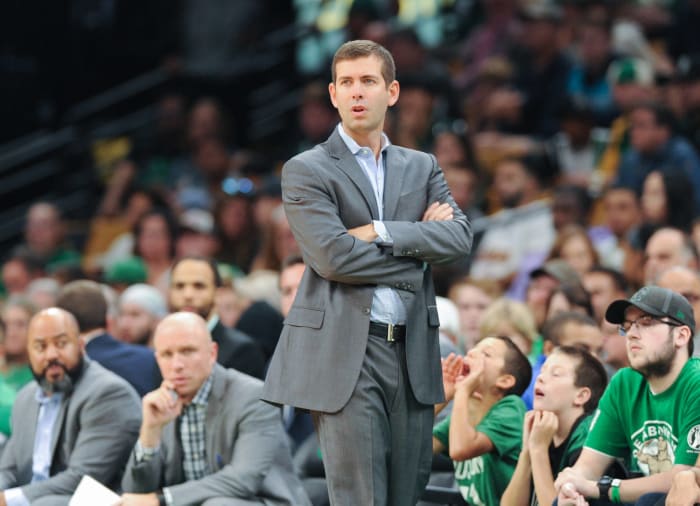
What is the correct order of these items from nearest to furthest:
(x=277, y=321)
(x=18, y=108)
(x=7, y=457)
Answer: (x=7, y=457) < (x=277, y=321) < (x=18, y=108)

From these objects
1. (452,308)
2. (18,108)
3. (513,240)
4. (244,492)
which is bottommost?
(244,492)

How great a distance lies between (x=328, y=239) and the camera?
4.39 m

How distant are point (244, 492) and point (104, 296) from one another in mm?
1701

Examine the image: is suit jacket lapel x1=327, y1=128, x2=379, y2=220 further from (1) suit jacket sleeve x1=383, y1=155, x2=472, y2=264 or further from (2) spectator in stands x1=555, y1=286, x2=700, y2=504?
(2) spectator in stands x1=555, y1=286, x2=700, y2=504

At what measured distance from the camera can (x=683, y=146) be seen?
940cm

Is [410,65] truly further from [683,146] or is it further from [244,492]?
[244,492]

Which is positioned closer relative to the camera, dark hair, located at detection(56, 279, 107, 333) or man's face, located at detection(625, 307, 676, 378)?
man's face, located at detection(625, 307, 676, 378)

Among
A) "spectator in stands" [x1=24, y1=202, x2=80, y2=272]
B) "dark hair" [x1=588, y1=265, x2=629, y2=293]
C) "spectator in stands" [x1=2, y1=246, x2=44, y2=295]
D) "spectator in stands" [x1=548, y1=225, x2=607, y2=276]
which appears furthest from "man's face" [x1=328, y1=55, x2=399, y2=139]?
"spectator in stands" [x1=24, y1=202, x2=80, y2=272]

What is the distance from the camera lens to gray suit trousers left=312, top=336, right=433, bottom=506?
14.3 ft

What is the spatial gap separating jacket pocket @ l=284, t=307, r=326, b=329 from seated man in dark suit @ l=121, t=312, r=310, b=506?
1466 mm

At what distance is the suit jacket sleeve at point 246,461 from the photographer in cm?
581

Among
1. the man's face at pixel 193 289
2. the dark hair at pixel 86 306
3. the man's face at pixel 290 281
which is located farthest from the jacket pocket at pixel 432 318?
the dark hair at pixel 86 306

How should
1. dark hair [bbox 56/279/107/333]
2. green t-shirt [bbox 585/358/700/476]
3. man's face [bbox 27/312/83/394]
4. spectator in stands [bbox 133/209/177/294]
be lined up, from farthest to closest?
spectator in stands [bbox 133/209/177/294]
dark hair [bbox 56/279/107/333]
man's face [bbox 27/312/83/394]
green t-shirt [bbox 585/358/700/476]

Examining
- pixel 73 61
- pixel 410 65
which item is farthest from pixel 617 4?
pixel 73 61
